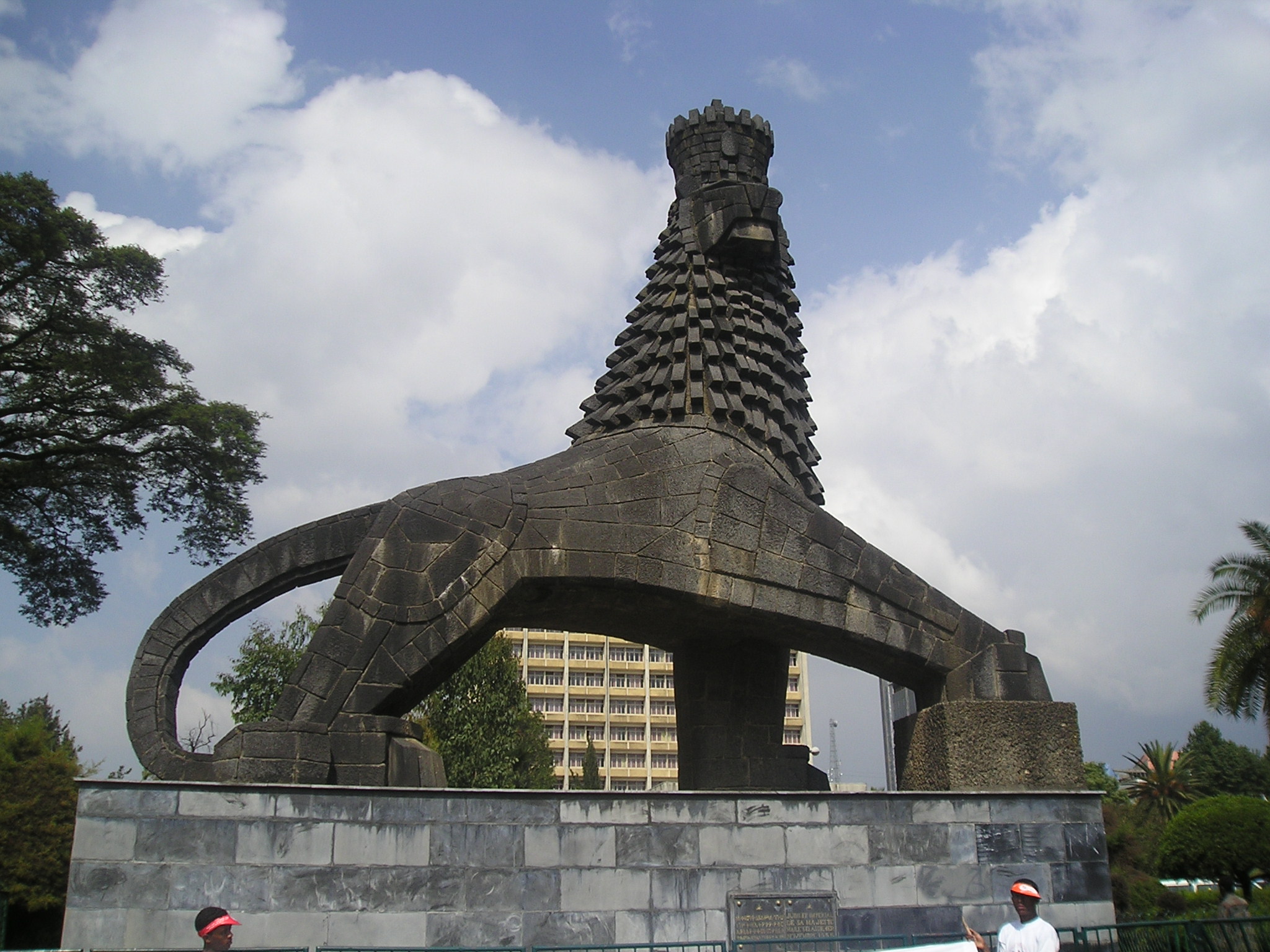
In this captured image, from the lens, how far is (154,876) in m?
6.40

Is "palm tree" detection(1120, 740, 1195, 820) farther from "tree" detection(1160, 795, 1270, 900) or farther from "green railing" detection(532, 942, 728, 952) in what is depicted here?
"green railing" detection(532, 942, 728, 952)

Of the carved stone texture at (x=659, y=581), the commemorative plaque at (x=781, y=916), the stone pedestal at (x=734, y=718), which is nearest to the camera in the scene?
the commemorative plaque at (x=781, y=916)

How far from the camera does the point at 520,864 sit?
6.72 metres

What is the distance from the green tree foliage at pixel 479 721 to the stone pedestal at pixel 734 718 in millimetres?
14639

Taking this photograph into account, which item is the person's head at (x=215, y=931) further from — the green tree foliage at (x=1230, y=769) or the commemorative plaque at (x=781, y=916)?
the green tree foliage at (x=1230, y=769)

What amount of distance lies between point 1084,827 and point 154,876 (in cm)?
613

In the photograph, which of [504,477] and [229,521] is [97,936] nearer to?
[504,477]

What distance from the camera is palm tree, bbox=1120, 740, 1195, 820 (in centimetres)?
3600

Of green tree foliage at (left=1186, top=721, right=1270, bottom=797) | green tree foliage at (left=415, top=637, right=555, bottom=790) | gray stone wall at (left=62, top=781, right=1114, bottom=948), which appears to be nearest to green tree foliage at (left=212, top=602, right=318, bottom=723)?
green tree foliage at (left=415, top=637, right=555, bottom=790)

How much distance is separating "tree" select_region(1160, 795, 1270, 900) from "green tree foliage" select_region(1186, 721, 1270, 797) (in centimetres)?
2577

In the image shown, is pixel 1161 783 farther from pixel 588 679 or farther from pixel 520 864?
pixel 520 864

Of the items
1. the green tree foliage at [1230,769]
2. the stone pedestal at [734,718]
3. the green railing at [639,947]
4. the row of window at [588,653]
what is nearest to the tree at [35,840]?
the stone pedestal at [734,718]

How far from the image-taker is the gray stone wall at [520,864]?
6.42m

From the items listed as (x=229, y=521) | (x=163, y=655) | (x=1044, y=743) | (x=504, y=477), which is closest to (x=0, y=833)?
(x=229, y=521)
